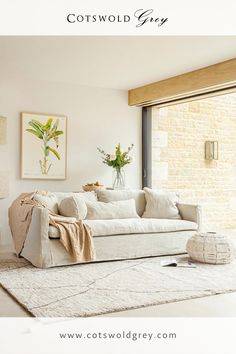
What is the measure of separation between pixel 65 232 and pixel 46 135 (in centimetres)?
232

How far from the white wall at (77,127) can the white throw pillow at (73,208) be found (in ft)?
4.75

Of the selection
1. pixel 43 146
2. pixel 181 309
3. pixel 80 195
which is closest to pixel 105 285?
pixel 181 309

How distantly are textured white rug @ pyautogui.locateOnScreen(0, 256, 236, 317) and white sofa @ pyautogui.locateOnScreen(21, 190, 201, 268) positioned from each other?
13cm

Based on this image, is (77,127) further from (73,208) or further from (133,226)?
(133,226)

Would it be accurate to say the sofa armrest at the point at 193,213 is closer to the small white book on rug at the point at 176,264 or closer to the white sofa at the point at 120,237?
the white sofa at the point at 120,237

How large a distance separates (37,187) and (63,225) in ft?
6.50

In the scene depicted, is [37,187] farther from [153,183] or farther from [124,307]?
[124,307]

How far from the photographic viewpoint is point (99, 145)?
705cm

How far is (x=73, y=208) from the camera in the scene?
5.09 metres

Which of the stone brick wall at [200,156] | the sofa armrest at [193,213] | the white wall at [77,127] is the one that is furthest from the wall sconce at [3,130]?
the sofa armrest at [193,213]

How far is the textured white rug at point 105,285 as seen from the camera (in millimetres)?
3273

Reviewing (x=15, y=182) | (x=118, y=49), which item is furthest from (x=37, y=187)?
(x=118, y=49)

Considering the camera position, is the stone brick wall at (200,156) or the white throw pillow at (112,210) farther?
the stone brick wall at (200,156)
